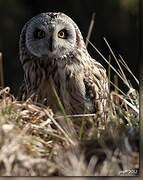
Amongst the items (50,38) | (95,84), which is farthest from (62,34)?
(95,84)

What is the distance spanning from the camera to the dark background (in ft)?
42.5

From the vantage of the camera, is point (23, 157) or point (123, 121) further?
point (123, 121)

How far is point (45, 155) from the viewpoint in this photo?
12.5 feet

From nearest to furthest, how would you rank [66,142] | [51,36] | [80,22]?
[66,142], [51,36], [80,22]

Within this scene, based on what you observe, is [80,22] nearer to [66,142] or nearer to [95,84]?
[95,84]

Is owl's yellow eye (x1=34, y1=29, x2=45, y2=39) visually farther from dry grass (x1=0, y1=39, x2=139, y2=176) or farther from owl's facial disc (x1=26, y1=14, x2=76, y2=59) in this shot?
dry grass (x1=0, y1=39, x2=139, y2=176)

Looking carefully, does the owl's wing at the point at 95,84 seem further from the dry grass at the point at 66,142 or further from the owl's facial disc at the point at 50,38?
the dry grass at the point at 66,142

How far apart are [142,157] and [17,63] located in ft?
31.4

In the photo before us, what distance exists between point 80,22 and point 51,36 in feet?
25.7

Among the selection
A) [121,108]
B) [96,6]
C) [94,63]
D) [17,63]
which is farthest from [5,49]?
[121,108]

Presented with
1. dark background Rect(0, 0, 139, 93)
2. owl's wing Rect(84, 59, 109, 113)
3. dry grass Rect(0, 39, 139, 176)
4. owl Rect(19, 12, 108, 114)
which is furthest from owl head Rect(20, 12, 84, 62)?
dark background Rect(0, 0, 139, 93)

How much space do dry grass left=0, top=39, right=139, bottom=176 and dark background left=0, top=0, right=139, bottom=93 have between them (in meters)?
8.39

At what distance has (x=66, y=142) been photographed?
3900mm

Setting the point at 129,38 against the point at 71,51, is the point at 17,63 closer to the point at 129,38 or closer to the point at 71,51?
the point at 129,38
